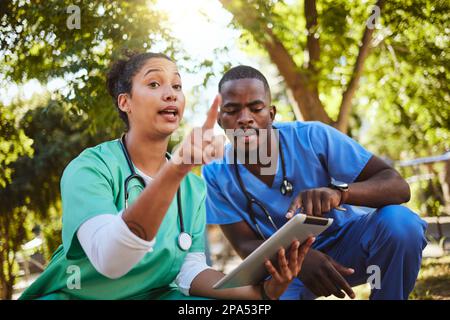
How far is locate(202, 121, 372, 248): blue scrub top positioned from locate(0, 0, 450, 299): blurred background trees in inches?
48.8

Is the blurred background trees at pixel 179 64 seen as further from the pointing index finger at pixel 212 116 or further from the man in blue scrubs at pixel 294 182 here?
the pointing index finger at pixel 212 116

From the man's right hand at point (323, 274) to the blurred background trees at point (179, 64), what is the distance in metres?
1.97

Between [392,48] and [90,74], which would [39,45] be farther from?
[392,48]

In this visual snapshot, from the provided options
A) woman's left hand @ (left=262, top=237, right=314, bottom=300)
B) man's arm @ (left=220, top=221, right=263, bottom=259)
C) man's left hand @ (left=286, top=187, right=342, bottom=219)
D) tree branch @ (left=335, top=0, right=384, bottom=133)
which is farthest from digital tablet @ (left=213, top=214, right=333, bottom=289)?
tree branch @ (left=335, top=0, right=384, bottom=133)

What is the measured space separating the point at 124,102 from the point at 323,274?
1.18m

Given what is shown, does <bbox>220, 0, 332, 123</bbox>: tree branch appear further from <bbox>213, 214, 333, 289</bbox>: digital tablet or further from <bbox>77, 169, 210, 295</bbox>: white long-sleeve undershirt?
<bbox>77, 169, 210, 295</bbox>: white long-sleeve undershirt

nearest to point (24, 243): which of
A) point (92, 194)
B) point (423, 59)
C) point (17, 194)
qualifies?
point (17, 194)

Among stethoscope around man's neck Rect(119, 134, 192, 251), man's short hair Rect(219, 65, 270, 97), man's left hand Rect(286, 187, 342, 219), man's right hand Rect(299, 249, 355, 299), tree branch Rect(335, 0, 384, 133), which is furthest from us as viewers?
tree branch Rect(335, 0, 384, 133)

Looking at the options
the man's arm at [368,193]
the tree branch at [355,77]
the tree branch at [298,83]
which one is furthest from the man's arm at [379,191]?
the tree branch at [355,77]

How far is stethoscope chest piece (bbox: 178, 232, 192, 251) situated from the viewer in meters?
2.09

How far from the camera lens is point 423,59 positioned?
5.46 meters

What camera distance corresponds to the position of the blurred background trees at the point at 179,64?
4.02m

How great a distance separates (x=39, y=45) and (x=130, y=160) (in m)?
2.73

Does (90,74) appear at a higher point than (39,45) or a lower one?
lower
